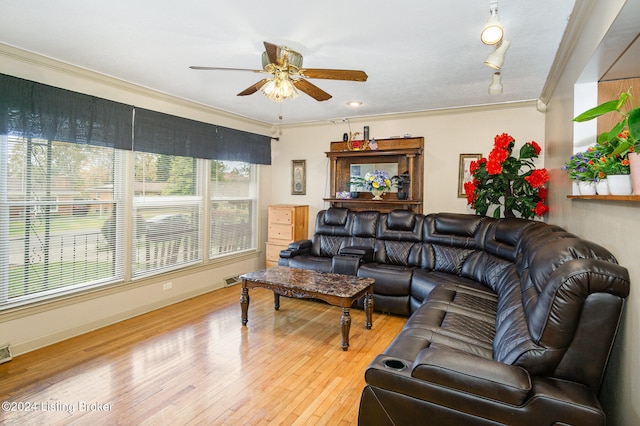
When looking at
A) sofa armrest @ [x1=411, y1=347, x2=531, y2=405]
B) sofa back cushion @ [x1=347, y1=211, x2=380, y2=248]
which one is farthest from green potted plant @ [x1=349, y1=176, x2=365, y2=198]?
sofa armrest @ [x1=411, y1=347, x2=531, y2=405]

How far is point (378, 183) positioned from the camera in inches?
192

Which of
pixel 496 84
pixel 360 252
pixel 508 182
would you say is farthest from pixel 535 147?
pixel 360 252

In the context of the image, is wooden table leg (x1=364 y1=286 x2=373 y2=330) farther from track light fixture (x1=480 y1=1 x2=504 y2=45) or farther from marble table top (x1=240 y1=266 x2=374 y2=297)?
track light fixture (x1=480 y1=1 x2=504 y2=45)

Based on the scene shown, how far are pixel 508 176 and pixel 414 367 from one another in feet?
9.77

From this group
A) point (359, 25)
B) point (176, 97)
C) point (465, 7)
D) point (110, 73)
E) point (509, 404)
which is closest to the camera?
point (509, 404)

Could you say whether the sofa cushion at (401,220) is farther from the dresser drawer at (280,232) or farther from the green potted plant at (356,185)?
the dresser drawer at (280,232)

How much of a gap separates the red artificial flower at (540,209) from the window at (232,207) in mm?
3937

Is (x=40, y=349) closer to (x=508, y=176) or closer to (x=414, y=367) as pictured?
(x=414, y=367)

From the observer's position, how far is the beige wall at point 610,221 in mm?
1339

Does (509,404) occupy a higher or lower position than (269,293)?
higher

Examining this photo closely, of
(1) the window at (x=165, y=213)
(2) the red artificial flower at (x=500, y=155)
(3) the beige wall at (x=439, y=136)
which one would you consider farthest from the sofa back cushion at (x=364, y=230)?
(1) the window at (x=165, y=213)

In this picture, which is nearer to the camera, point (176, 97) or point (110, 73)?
point (110, 73)

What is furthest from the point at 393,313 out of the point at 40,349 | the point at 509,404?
the point at 40,349

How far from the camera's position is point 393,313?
390cm
